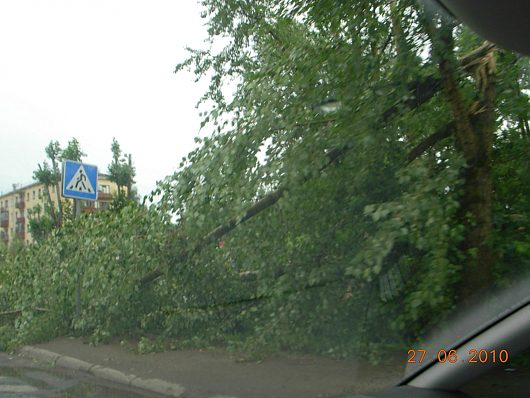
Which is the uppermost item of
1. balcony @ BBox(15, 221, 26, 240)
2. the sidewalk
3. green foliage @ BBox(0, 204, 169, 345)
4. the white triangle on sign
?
balcony @ BBox(15, 221, 26, 240)

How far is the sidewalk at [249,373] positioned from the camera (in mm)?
5254

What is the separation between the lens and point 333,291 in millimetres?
6590

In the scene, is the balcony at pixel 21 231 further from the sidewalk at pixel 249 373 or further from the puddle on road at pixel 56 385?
the sidewalk at pixel 249 373

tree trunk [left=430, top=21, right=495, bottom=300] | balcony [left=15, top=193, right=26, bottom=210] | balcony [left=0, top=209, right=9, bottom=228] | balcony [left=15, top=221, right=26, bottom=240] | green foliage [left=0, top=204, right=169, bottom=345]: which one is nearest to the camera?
tree trunk [left=430, top=21, right=495, bottom=300]

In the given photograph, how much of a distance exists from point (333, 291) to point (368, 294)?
0.46 m

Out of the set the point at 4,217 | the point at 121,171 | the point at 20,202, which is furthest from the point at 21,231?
the point at 4,217

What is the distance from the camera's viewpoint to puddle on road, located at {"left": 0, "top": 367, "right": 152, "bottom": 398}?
593cm

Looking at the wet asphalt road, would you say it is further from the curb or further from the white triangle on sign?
the white triangle on sign

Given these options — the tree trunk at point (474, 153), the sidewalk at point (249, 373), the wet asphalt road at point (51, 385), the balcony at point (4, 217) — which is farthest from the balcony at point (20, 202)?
the tree trunk at point (474, 153)

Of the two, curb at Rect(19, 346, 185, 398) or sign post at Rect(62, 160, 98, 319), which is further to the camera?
sign post at Rect(62, 160, 98, 319)

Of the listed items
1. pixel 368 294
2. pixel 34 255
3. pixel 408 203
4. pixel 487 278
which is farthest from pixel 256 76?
pixel 34 255

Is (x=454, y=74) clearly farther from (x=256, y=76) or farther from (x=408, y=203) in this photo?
(x=256, y=76)

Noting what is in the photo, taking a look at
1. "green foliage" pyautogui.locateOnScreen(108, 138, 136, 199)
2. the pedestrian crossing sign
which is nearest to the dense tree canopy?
the pedestrian crossing sign

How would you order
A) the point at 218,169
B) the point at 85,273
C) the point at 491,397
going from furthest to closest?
the point at 85,273
the point at 218,169
the point at 491,397
